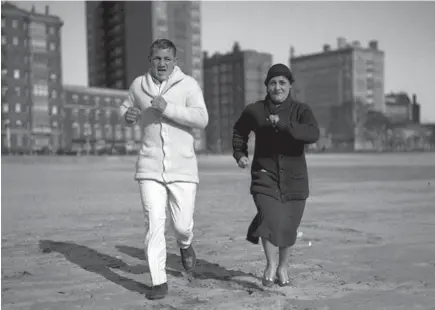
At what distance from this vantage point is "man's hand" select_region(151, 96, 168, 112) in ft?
13.3

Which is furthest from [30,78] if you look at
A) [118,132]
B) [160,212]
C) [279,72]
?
[279,72]

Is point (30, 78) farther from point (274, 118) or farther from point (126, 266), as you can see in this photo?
point (274, 118)

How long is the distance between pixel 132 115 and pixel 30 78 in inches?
3619

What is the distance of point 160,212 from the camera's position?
4.22 meters

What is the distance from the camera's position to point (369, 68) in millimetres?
122750

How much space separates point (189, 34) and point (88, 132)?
30273 millimetres

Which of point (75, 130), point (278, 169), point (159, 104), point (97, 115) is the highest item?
point (97, 115)

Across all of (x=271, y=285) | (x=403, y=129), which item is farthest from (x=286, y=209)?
(x=403, y=129)

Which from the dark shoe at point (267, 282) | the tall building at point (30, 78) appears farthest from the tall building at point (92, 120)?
the dark shoe at point (267, 282)

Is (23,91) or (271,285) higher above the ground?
(23,91)

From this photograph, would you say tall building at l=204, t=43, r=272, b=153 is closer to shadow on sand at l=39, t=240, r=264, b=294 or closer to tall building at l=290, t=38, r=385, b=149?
tall building at l=290, t=38, r=385, b=149

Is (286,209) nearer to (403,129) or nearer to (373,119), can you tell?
(373,119)

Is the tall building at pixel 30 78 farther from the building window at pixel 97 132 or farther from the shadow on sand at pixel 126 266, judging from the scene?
the shadow on sand at pixel 126 266

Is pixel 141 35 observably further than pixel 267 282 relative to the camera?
Yes
